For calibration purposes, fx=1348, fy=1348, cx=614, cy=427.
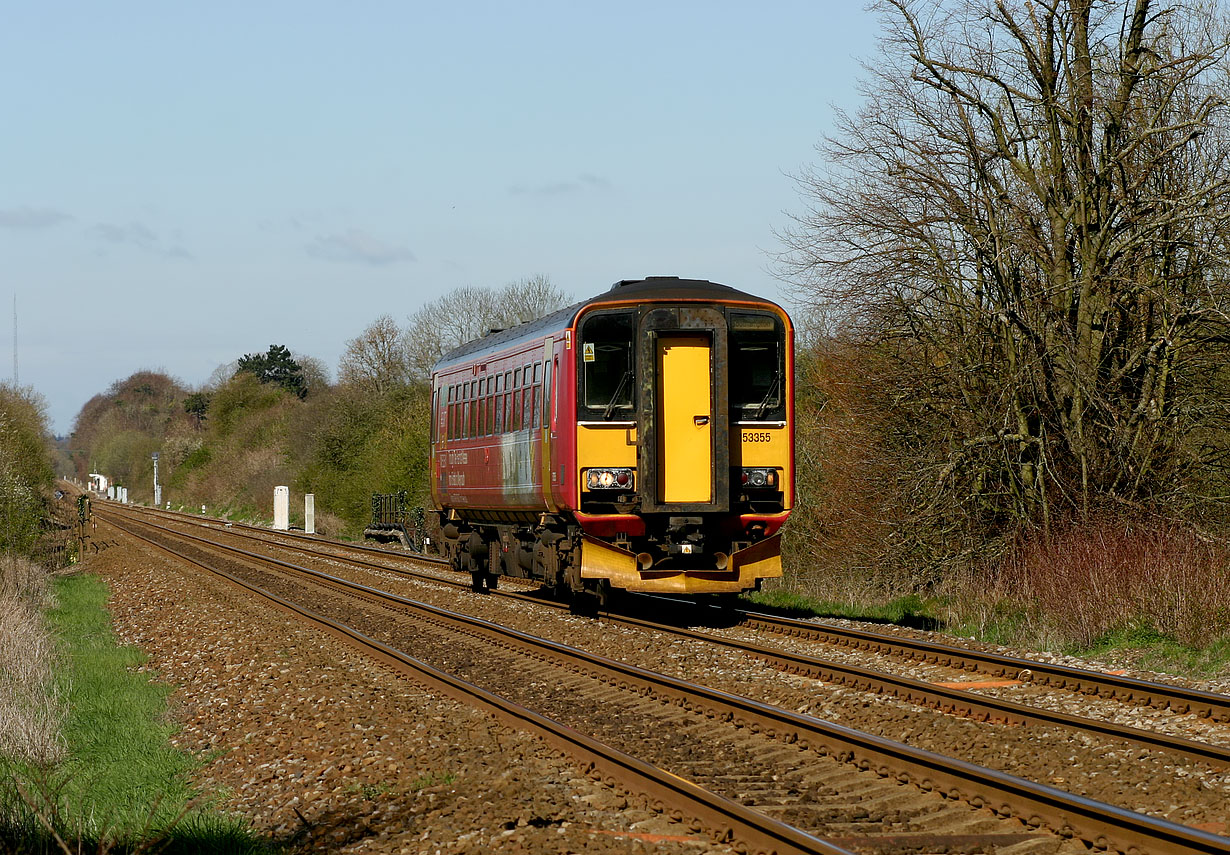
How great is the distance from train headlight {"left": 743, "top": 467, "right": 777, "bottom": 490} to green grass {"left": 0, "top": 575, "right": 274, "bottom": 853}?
6.55 meters

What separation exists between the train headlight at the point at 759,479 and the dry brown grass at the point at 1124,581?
3176 mm

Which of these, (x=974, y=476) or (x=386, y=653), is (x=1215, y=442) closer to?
(x=974, y=476)

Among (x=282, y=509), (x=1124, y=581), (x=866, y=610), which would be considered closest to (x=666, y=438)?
(x=866, y=610)

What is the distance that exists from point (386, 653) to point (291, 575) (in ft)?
43.1

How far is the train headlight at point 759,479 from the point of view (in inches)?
603

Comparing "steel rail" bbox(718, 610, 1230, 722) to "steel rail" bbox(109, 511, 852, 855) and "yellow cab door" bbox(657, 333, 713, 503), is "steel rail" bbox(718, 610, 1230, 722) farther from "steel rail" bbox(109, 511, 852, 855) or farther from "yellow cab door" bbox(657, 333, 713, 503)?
"steel rail" bbox(109, 511, 852, 855)

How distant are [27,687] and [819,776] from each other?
7281 millimetres

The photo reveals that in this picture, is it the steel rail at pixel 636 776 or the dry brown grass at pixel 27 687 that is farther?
the dry brown grass at pixel 27 687

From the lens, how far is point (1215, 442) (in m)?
Result: 16.7

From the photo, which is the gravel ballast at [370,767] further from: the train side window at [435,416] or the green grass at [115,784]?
the train side window at [435,416]

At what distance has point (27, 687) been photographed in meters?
11.5

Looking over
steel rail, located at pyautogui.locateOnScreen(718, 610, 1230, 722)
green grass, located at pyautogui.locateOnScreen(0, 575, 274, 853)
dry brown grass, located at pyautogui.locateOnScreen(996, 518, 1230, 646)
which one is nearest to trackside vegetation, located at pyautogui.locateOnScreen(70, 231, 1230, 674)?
dry brown grass, located at pyautogui.locateOnScreen(996, 518, 1230, 646)

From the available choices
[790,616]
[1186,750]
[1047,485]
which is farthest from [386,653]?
[1047,485]

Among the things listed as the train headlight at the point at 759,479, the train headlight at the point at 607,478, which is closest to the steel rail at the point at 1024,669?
the train headlight at the point at 759,479
